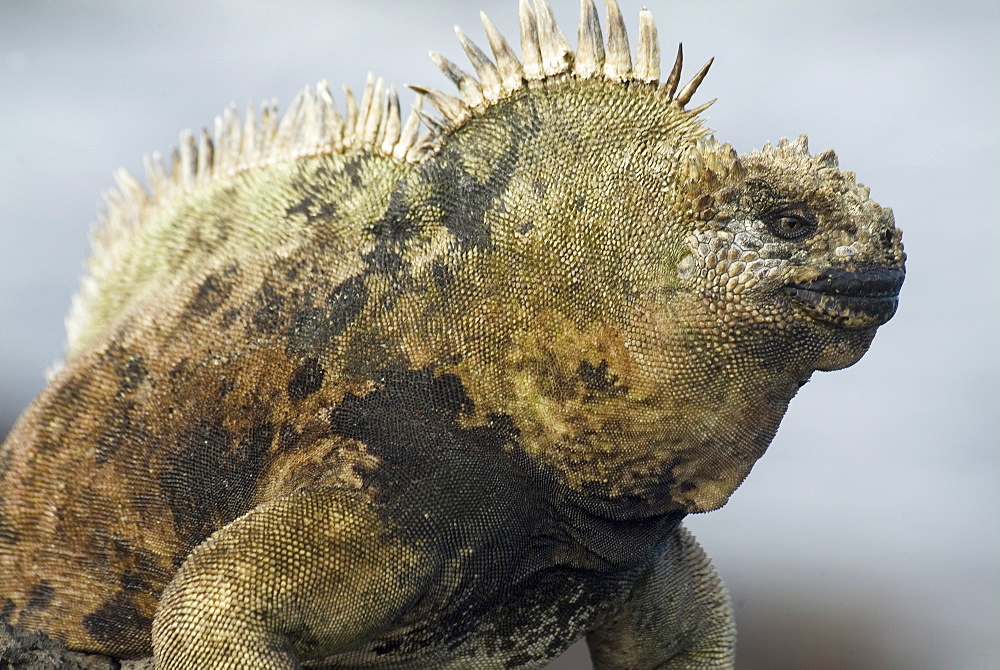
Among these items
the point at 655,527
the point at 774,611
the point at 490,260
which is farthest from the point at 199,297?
the point at 774,611

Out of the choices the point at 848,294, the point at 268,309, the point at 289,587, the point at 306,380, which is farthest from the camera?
the point at 268,309

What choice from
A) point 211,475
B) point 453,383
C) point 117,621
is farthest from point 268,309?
point 117,621

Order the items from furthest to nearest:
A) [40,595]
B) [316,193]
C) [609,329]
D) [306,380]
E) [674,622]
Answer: [674,622]
[40,595]
[316,193]
[306,380]
[609,329]

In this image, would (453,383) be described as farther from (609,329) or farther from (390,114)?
(390,114)

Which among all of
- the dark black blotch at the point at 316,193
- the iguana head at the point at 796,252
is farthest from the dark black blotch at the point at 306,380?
the iguana head at the point at 796,252

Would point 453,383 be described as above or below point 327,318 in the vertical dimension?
below

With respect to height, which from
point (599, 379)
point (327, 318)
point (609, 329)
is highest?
point (327, 318)

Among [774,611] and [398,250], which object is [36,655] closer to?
[398,250]
